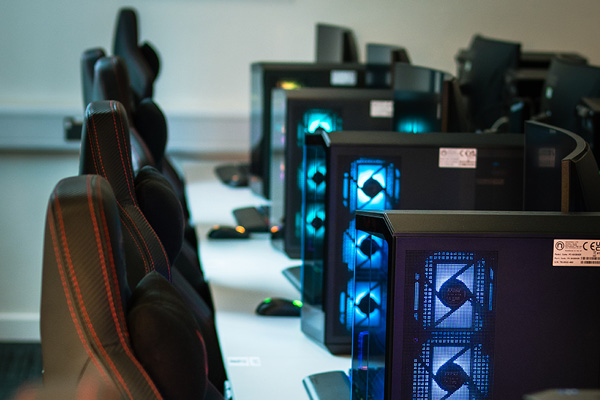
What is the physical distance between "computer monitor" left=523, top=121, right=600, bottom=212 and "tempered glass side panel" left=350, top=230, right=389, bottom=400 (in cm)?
28

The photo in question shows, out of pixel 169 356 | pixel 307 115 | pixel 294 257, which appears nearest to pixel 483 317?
pixel 169 356

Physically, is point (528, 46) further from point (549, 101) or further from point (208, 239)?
point (208, 239)

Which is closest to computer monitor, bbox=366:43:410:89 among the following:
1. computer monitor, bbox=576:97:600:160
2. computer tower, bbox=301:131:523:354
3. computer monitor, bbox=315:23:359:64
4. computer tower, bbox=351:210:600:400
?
computer monitor, bbox=315:23:359:64

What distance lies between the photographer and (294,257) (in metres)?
2.36

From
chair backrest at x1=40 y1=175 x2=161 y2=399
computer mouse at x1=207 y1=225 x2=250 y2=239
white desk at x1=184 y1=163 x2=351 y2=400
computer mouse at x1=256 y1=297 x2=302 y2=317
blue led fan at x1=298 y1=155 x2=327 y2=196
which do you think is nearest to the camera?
chair backrest at x1=40 y1=175 x2=161 y2=399

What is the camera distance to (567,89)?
7.68ft

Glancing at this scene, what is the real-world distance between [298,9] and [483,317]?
319cm

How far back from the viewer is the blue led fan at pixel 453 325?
1.03 meters

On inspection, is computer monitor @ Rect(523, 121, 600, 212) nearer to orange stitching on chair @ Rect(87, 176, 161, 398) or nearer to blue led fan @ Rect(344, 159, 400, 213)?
blue led fan @ Rect(344, 159, 400, 213)

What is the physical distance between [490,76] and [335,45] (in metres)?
0.67

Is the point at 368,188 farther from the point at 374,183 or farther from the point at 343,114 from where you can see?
the point at 343,114

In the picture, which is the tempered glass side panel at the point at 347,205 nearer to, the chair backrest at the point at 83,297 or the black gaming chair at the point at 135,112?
the black gaming chair at the point at 135,112

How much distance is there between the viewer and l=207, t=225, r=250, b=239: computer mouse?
256cm

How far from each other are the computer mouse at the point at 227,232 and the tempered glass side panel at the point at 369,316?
50.8 inches
